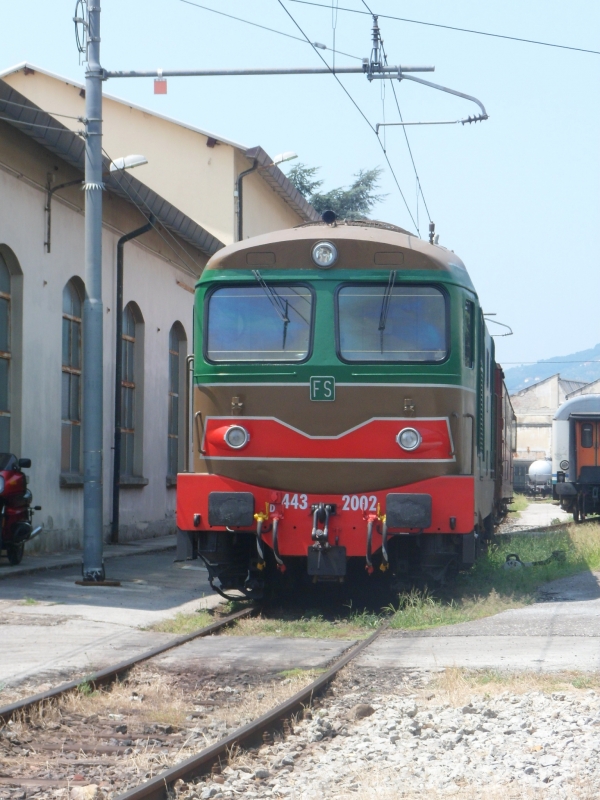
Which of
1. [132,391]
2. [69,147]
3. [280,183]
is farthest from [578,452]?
[69,147]

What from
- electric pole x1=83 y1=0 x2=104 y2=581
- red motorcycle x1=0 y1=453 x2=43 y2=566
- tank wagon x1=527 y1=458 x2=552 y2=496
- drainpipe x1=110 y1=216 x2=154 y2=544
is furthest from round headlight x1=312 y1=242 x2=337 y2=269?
tank wagon x1=527 y1=458 x2=552 y2=496

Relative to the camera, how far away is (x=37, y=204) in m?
16.5

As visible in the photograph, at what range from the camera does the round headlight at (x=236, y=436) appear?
10.2 m

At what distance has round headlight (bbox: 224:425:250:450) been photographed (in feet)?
33.6

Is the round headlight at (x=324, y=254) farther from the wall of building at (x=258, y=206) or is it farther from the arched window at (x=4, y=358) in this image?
the wall of building at (x=258, y=206)

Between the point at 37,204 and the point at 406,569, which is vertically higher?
the point at 37,204

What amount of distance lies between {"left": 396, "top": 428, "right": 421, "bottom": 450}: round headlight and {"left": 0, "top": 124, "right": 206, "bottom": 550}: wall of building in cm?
733

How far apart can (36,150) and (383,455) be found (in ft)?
28.4

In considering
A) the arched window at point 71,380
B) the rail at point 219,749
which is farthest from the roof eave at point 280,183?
the rail at point 219,749

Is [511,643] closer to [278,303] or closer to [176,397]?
[278,303]

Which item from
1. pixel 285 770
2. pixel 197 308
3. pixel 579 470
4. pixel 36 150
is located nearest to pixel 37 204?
pixel 36 150

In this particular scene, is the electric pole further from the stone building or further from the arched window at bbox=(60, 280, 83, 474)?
the arched window at bbox=(60, 280, 83, 474)

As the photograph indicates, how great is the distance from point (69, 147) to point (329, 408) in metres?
8.16

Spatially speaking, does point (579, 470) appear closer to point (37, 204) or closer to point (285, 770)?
point (37, 204)
